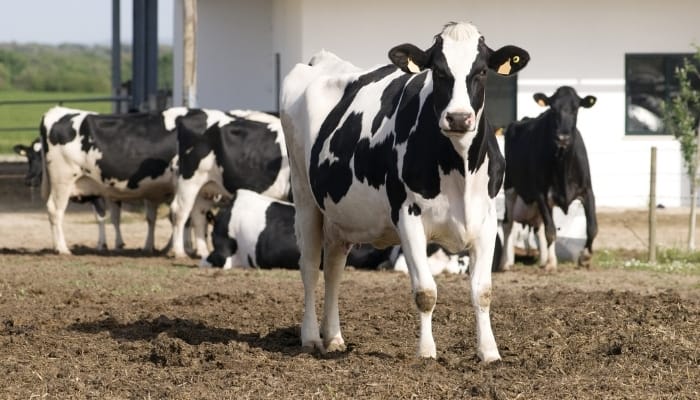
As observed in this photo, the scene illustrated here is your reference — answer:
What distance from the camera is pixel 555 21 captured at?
23594 mm

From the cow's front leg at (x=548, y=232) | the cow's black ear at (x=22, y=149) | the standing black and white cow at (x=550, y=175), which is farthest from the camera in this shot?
the cow's black ear at (x=22, y=149)

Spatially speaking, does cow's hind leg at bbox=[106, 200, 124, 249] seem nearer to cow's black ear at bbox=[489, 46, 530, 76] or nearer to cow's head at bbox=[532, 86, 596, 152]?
cow's head at bbox=[532, 86, 596, 152]

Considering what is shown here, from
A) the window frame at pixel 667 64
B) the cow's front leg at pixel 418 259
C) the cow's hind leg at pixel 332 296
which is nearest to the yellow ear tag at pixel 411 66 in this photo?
the cow's front leg at pixel 418 259

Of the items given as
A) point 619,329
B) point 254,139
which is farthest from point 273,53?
point 619,329

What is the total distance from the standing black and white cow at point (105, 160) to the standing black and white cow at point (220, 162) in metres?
0.77

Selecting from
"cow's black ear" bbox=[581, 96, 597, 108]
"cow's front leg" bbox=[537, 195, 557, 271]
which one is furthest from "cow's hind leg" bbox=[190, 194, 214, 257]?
"cow's black ear" bbox=[581, 96, 597, 108]

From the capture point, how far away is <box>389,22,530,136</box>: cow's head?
8.31m

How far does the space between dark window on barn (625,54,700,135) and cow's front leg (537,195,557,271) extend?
7.00 metres

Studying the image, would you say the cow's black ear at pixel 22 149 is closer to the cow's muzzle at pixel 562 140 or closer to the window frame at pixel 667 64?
the window frame at pixel 667 64

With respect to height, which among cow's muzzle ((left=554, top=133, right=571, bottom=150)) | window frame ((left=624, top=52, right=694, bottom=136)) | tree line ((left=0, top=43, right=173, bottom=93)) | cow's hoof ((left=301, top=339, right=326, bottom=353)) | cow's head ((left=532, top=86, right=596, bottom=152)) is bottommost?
cow's hoof ((left=301, top=339, right=326, bottom=353))

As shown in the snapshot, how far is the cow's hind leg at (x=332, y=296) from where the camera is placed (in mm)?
9883

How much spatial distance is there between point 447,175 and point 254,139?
10518 millimetres

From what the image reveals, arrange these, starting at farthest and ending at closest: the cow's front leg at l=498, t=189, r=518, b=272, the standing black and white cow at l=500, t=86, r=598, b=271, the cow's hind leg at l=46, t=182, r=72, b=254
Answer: the cow's hind leg at l=46, t=182, r=72, b=254 < the cow's front leg at l=498, t=189, r=518, b=272 < the standing black and white cow at l=500, t=86, r=598, b=271

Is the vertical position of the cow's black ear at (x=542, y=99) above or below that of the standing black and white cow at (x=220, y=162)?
above
